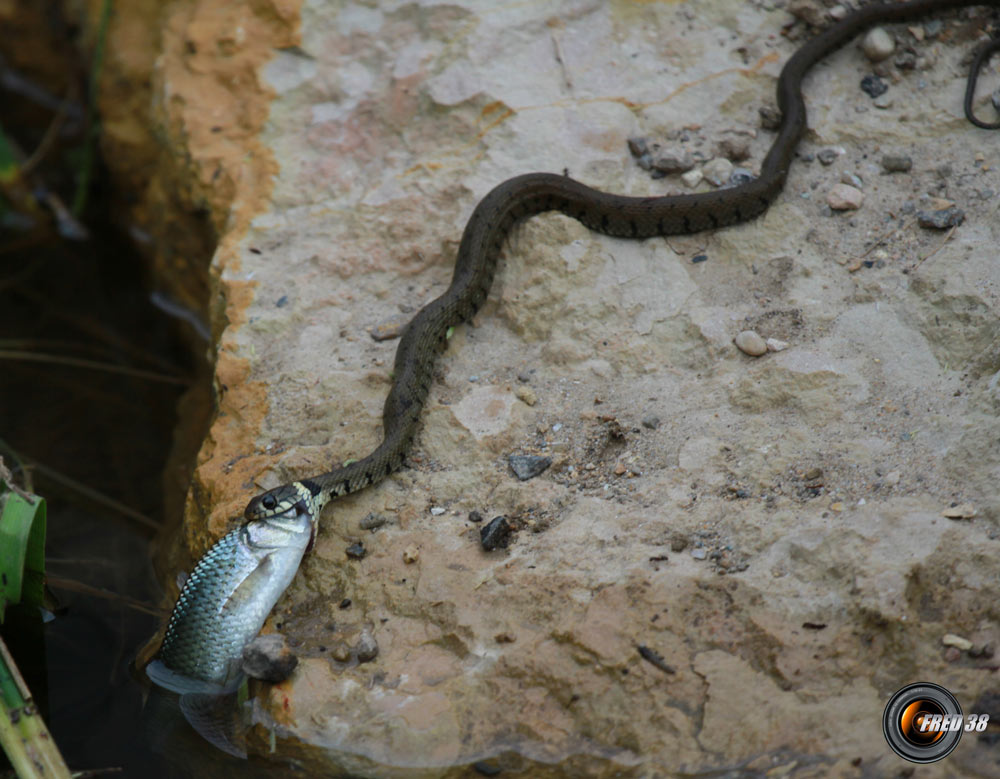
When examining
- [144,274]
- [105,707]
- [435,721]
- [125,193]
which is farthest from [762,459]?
[125,193]

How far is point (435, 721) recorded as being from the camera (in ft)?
11.1

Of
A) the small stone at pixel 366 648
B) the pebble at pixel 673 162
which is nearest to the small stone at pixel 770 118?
the pebble at pixel 673 162

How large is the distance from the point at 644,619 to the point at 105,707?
2.39 metres

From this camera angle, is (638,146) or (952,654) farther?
(638,146)

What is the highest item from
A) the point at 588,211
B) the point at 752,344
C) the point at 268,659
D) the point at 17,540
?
the point at 588,211

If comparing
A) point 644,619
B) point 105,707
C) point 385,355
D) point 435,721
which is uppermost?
point 385,355

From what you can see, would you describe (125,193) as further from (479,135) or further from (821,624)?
(821,624)

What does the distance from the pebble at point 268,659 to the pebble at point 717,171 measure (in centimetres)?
326

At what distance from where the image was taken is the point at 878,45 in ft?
17.3

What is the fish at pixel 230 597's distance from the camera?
358cm

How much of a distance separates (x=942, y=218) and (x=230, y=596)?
371 centimetres

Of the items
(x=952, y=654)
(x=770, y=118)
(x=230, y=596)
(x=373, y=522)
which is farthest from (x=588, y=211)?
(x=952, y=654)

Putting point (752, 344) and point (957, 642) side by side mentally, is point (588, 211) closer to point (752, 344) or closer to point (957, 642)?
point (752, 344)

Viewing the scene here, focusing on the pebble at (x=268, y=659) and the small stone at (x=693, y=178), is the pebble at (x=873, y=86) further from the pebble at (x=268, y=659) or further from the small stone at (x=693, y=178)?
the pebble at (x=268, y=659)
